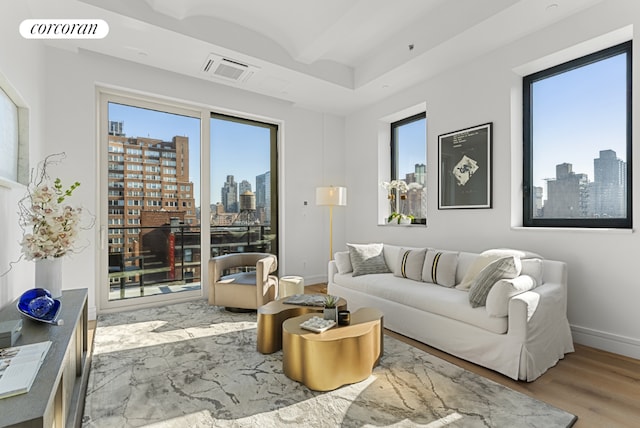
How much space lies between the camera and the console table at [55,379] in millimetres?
970

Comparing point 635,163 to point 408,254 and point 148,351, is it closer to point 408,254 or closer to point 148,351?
point 408,254

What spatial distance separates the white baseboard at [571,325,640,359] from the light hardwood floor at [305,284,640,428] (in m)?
0.06

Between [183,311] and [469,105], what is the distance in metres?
4.24

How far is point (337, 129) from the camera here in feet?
19.1

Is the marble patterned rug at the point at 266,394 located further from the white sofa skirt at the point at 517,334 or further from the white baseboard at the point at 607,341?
the white baseboard at the point at 607,341

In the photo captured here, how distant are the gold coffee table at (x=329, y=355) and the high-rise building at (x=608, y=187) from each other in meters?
2.43

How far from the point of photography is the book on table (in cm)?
108

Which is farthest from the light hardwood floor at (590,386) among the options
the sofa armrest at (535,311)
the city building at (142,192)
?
the city building at (142,192)

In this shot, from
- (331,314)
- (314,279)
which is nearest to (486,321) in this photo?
(331,314)

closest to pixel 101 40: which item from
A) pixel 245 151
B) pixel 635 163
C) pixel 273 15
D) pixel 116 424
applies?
pixel 273 15

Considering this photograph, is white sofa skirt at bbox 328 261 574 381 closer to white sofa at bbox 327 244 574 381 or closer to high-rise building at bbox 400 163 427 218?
white sofa at bbox 327 244 574 381

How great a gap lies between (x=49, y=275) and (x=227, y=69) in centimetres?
297

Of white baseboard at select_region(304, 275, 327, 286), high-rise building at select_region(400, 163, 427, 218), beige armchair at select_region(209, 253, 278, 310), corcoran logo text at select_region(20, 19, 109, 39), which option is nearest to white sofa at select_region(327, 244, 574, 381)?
beige armchair at select_region(209, 253, 278, 310)

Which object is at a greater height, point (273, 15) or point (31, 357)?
point (273, 15)
